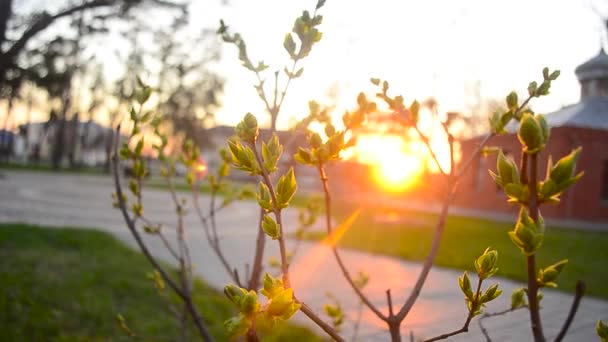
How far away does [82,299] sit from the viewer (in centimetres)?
511

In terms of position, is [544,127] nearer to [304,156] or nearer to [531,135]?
[531,135]

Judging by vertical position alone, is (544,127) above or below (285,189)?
above

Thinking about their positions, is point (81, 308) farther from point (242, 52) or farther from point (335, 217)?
point (335, 217)

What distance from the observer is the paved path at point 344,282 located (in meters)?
2.30

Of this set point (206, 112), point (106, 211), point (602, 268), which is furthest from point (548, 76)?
point (206, 112)

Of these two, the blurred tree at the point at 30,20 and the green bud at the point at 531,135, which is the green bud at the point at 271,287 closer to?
the green bud at the point at 531,135

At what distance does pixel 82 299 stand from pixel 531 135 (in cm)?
538

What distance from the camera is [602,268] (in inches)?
325

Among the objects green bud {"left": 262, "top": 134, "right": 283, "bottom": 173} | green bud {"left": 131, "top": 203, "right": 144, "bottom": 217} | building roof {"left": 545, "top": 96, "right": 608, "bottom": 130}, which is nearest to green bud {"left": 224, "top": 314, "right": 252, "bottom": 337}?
green bud {"left": 262, "top": 134, "right": 283, "bottom": 173}

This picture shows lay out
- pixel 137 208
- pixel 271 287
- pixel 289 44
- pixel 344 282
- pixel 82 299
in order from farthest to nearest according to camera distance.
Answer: pixel 344 282 < pixel 82 299 < pixel 137 208 < pixel 289 44 < pixel 271 287

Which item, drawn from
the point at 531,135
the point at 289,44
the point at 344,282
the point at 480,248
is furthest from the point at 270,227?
the point at 480,248

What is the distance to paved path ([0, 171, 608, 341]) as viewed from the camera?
230 cm

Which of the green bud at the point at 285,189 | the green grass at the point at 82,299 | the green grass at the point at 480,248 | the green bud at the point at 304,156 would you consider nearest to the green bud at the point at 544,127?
the green bud at the point at 285,189

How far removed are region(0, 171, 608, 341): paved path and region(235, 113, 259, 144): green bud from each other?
107 centimetres
